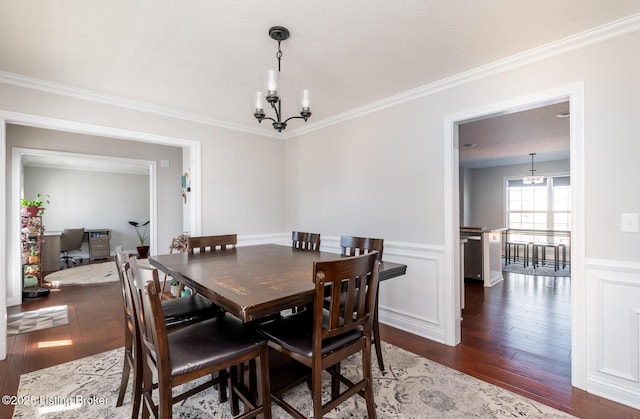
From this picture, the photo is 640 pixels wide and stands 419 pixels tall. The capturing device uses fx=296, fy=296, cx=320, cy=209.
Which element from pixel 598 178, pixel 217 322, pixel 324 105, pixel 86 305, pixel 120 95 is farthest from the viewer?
pixel 86 305

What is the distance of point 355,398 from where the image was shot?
1.92 m

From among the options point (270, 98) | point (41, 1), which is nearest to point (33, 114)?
point (41, 1)

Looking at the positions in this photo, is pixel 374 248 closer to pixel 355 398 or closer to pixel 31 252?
pixel 355 398

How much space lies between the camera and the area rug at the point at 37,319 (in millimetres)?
3025

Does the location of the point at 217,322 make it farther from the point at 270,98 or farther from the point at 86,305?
the point at 86,305

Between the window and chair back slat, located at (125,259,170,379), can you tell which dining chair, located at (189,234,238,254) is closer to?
chair back slat, located at (125,259,170,379)

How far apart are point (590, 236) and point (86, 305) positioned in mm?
5216

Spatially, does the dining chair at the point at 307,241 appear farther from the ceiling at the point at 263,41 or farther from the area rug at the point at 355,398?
the ceiling at the point at 263,41

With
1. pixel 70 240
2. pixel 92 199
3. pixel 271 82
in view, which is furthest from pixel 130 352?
pixel 92 199

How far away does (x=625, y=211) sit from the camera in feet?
6.04

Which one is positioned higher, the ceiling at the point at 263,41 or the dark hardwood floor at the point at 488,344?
the ceiling at the point at 263,41

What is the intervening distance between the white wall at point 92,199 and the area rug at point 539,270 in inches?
363

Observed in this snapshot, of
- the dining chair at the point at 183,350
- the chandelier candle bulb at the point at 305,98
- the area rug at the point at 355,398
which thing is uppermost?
the chandelier candle bulb at the point at 305,98

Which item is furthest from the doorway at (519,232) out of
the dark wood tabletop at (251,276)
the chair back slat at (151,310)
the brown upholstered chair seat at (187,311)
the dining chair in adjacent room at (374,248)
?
the chair back slat at (151,310)
